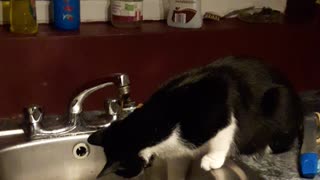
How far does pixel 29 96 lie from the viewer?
1.25 meters

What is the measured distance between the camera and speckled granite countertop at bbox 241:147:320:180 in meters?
1.09

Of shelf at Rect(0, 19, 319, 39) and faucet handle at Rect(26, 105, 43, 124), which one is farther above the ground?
shelf at Rect(0, 19, 319, 39)

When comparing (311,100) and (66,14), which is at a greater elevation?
(66,14)

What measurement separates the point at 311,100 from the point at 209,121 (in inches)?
20.1

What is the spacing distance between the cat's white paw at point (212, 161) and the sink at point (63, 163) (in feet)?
0.14

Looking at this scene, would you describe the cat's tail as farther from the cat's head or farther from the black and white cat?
the cat's head

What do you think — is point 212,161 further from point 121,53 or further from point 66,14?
point 66,14

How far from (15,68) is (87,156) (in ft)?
0.84

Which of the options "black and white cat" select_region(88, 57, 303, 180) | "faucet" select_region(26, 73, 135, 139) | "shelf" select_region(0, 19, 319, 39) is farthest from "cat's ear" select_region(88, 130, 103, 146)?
"shelf" select_region(0, 19, 319, 39)

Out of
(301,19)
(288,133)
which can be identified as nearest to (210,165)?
(288,133)

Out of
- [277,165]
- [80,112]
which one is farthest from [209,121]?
[80,112]

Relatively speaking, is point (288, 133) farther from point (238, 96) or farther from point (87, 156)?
point (87, 156)

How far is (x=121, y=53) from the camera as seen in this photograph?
50.6 inches

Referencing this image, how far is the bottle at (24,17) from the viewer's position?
1226mm
